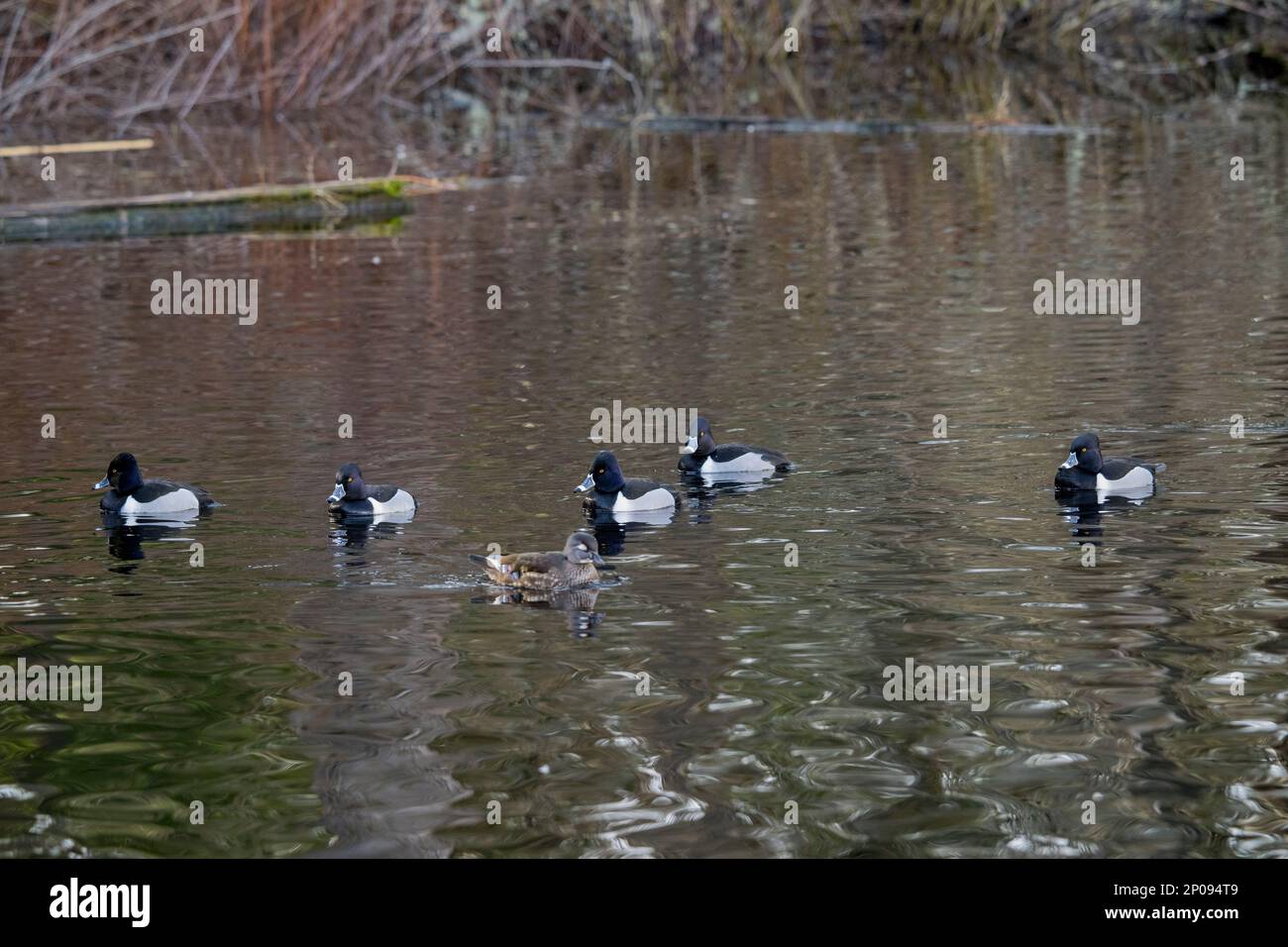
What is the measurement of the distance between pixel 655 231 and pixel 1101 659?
17.5 m

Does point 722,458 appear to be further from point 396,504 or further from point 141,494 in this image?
point 141,494

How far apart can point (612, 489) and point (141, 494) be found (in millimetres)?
3143

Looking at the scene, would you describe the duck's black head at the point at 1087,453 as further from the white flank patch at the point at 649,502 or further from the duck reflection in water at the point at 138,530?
the duck reflection in water at the point at 138,530

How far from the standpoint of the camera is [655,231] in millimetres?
27016

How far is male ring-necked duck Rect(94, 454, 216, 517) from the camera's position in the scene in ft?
43.9

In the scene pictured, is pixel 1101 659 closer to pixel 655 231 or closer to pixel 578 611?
pixel 578 611

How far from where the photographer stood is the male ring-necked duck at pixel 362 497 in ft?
43.3

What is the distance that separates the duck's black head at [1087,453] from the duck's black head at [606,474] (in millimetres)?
3001

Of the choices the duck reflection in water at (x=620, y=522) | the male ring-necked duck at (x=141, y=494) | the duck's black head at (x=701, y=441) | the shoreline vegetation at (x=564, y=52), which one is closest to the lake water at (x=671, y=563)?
the duck reflection in water at (x=620, y=522)

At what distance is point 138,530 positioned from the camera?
43.8 ft

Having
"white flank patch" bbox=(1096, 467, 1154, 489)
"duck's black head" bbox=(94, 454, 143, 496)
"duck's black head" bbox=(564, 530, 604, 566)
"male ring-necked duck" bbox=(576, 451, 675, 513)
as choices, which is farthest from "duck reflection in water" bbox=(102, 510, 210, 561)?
"white flank patch" bbox=(1096, 467, 1154, 489)

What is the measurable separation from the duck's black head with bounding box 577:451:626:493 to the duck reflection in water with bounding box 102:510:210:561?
2.65m

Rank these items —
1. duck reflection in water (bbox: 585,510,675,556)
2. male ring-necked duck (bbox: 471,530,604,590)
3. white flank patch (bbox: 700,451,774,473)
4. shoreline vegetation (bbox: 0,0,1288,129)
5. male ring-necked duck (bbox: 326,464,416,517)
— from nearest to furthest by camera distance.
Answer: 1. male ring-necked duck (bbox: 471,530,604,590)
2. duck reflection in water (bbox: 585,510,675,556)
3. male ring-necked duck (bbox: 326,464,416,517)
4. white flank patch (bbox: 700,451,774,473)
5. shoreline vegetation (bbox: 0,0,1288,129)

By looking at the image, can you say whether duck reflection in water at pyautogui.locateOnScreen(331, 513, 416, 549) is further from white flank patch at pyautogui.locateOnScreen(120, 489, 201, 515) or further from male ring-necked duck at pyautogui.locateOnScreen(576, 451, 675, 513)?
male ring-necked duck at pyautogui.locateOnScreen(576, 451, 675, 513)
